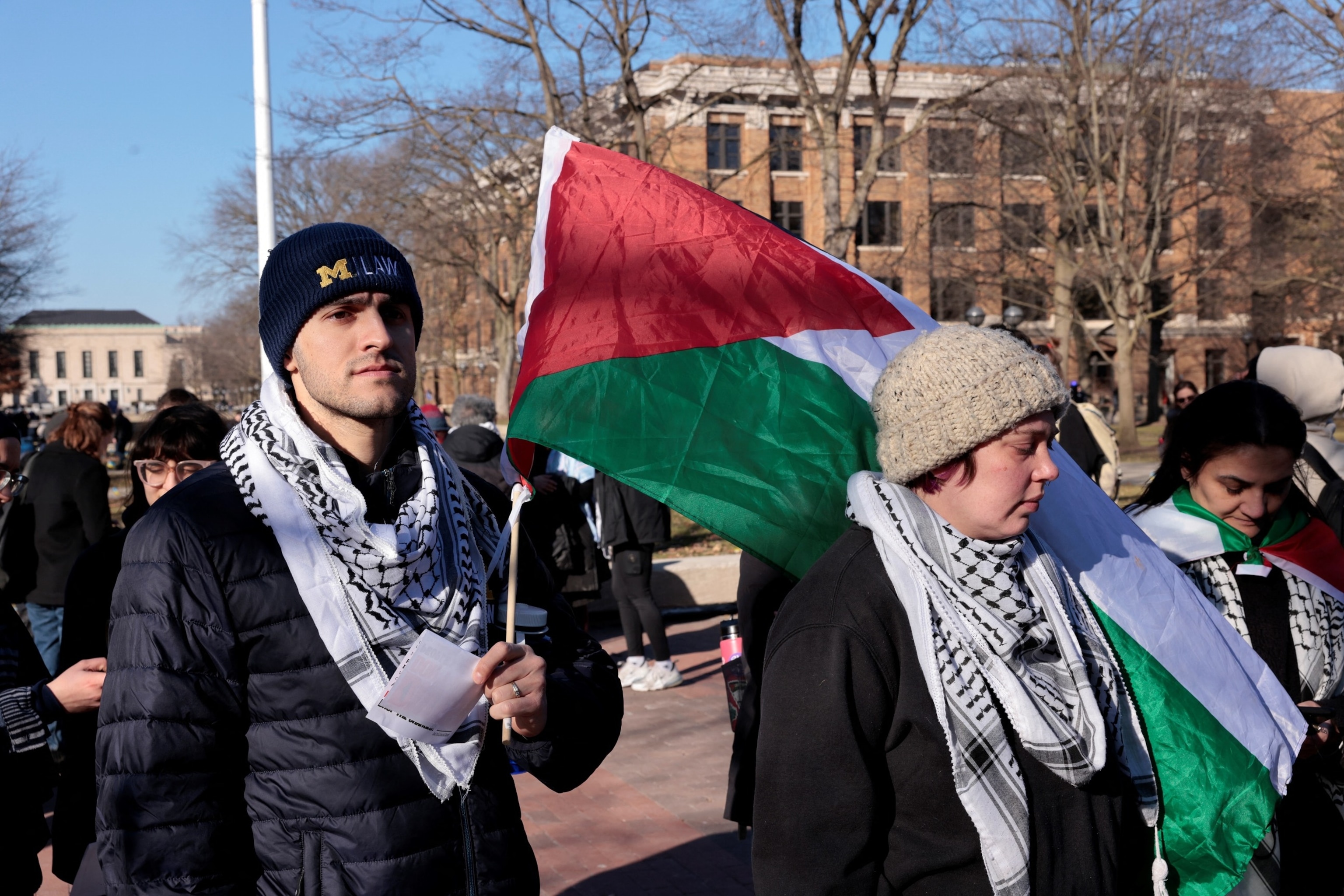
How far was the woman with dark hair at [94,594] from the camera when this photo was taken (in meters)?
2.91

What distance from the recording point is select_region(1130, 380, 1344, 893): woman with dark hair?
10.0 ft

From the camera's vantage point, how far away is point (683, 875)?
5.21 meters

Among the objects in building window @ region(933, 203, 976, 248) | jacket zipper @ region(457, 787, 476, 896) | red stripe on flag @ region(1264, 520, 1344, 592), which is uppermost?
building window @ region(933, 203, 976, 248)

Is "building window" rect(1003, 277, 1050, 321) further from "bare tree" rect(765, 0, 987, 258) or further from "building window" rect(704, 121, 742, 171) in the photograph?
"bare tree" rect(765, 0, 987, 258)

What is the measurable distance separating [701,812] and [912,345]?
419 centimetres

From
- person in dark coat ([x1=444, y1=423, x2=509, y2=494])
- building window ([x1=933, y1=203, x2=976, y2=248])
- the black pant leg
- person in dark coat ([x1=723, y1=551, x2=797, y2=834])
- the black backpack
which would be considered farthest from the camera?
building window ([x1=933, y1=203, x2=976, y2=248])

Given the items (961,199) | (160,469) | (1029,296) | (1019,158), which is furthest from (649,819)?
(1029,296)

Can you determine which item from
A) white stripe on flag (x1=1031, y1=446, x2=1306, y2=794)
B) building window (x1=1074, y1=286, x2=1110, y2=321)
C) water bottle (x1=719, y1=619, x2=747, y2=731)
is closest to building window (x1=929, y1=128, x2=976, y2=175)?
building window (x1=1074, y1=286, x2=1110, y2=321)

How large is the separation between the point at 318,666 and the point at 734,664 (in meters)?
2.51

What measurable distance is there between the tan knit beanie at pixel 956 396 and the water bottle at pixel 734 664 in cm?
217

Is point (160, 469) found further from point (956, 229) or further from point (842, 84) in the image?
point (956, 229)

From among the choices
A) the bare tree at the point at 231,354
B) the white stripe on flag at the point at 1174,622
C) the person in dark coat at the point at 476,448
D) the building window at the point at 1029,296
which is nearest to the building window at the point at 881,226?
the building window at the point at 1029,296

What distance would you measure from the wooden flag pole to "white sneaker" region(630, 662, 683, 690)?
6199 mm

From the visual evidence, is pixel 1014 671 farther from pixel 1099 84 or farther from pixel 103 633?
pixel 1099 84
